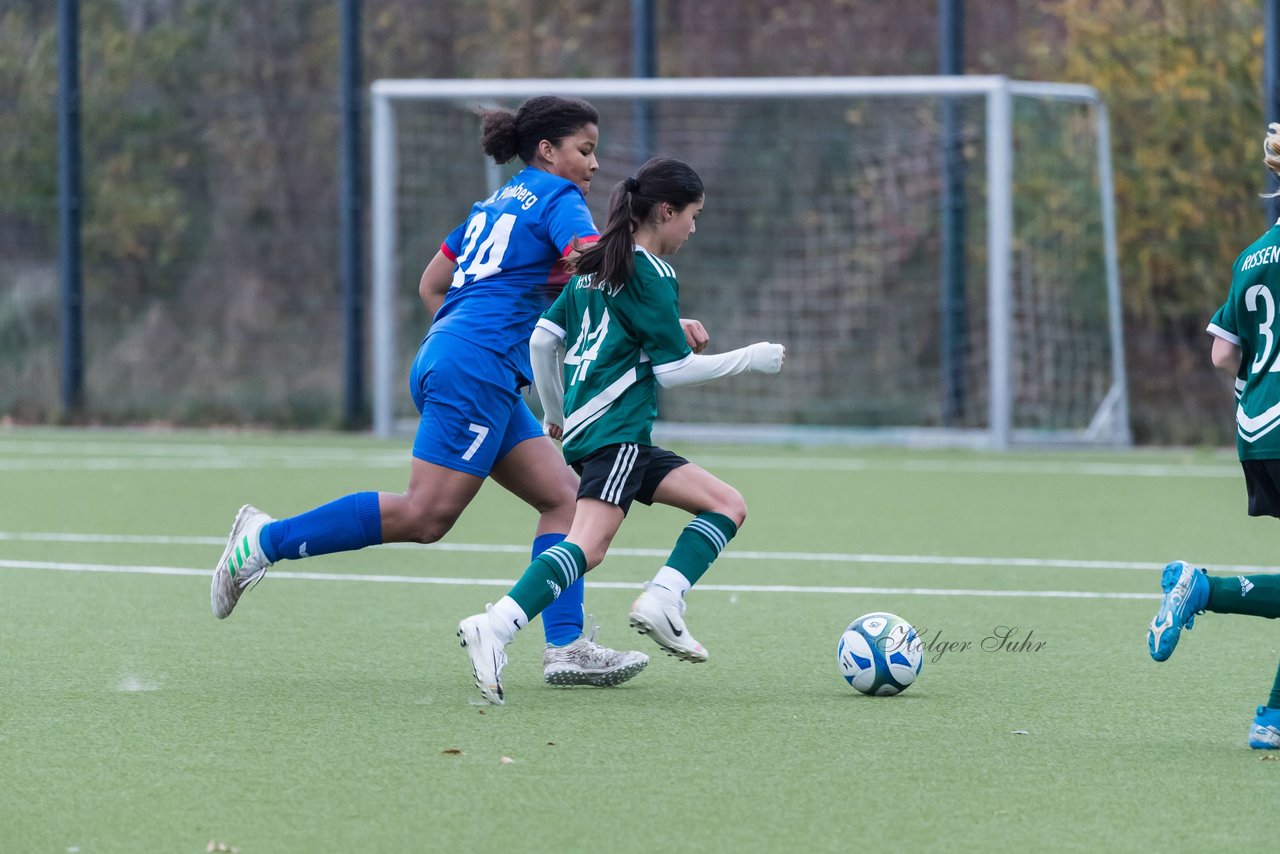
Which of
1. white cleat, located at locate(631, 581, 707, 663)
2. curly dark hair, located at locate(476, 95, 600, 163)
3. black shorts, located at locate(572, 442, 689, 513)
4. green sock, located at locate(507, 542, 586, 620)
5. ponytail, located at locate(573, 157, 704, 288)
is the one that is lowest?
white cleat, located at locate(631, 581, 707, 663)

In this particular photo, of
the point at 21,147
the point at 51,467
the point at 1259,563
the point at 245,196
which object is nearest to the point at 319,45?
the point at 245,196

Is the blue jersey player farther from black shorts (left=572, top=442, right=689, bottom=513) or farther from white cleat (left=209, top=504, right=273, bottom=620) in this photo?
black shorts (left=572, top=442, right=689, bottom=513)

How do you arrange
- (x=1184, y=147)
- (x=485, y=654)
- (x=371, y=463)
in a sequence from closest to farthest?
(x=485, y=654), (x=371, y=463), (x=1184, y=147)

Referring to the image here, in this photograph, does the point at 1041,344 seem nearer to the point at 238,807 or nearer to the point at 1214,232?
the point at 1214,232

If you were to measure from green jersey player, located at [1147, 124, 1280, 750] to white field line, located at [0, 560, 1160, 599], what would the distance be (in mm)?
2556

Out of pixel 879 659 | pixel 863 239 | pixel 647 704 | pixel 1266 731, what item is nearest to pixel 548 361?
pixel 647 704

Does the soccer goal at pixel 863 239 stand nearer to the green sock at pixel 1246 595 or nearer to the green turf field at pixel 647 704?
the green turf field at pixel 647 704

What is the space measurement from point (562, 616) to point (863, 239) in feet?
31.8

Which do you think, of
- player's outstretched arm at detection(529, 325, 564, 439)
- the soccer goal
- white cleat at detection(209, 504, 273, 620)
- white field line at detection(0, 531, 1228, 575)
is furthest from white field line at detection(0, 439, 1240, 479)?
player's outstretched arm at detection(529, 325, 564, 439)

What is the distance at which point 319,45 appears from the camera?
58.0 feet

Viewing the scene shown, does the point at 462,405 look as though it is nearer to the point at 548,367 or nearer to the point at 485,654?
the point at 548,367

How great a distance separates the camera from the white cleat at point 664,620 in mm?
5098

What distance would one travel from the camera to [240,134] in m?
17.1

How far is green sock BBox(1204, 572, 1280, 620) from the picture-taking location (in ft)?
15.2
